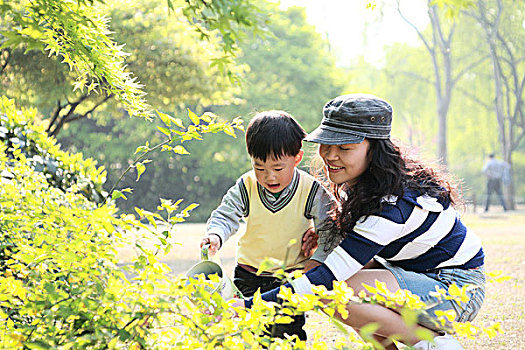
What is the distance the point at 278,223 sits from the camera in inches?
116

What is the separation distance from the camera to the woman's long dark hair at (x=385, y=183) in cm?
233

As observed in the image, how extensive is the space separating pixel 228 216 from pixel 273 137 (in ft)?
1.65

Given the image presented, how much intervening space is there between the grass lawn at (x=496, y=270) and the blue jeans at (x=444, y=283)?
1.37ft

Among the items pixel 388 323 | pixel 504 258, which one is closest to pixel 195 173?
pixel 504 258

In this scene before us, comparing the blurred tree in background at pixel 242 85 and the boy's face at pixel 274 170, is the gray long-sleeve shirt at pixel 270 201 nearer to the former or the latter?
the boy's face at pixel 274 170

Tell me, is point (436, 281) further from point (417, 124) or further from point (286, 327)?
point (417, 124)

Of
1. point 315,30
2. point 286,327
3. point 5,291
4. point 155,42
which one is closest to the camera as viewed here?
point 5,291

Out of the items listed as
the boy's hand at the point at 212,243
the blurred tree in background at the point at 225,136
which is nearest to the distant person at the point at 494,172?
the blurred tree in background at the point at 225,136

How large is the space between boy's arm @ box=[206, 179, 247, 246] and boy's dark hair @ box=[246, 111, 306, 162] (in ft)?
1.01

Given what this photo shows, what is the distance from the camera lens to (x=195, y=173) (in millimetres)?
23812

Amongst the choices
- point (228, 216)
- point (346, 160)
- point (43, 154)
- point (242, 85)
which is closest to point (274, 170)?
point (228, 216)

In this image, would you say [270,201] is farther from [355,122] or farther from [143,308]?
[143,308]

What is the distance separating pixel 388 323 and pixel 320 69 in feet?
77.3

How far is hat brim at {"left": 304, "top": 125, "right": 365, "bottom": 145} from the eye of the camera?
2.31m
